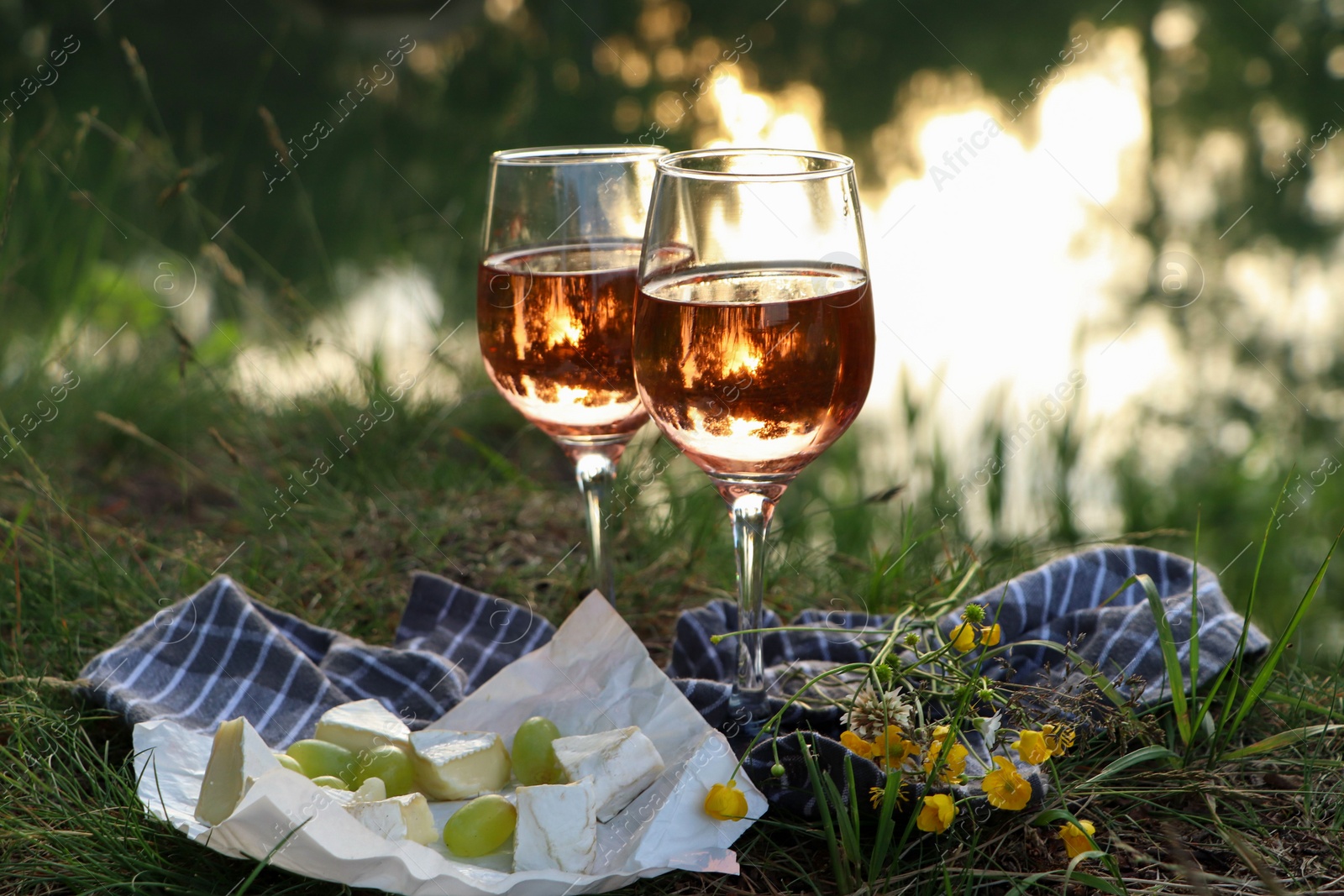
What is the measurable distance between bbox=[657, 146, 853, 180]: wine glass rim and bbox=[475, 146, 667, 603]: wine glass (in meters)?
0.17

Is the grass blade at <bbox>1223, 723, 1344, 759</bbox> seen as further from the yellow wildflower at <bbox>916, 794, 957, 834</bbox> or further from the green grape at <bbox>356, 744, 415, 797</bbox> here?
the green grape at <bbox>356, 744, 415, 797</bbox>

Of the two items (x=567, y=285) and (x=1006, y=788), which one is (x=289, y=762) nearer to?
(x=567, y=285)

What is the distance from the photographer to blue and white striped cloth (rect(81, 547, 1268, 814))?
1353 millimetres

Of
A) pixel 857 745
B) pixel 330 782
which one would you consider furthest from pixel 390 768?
pixel 857 745

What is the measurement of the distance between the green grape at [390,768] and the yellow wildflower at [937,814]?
53 centimetres

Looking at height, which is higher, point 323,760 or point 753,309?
point 753,309

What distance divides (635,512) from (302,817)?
120cm

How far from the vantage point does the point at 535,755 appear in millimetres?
1219

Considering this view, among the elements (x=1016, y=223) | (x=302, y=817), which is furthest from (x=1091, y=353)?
(x=302, y=817)

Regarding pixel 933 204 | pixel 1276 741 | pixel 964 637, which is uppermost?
pixel 933 204

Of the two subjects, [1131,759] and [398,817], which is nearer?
[398,817]

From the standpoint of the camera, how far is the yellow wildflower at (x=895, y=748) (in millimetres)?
1097

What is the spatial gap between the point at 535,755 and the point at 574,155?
2.37 ft

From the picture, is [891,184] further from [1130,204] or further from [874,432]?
[874,432]
